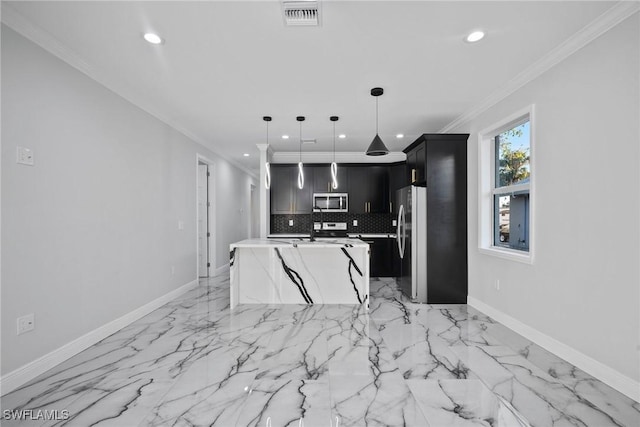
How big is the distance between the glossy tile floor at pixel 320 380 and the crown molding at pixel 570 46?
245 centimetres

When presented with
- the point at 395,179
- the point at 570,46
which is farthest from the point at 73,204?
the point at 395,179

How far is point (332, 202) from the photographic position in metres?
6.29

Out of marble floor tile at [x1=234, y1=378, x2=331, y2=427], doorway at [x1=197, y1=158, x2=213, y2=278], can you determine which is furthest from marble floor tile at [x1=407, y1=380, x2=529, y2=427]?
doorway at [x1=197, y1=158, x2=213, y2=278]

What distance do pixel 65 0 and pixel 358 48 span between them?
198 cm

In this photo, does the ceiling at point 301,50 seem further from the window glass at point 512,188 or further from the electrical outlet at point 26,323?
the electrical outlet at point 26,323

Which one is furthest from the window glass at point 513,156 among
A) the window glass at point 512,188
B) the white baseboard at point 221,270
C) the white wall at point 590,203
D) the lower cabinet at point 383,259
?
the white baseboard at point 221,270

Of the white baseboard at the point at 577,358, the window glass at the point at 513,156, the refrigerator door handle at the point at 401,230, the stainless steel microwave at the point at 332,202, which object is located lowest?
the white baseboard at the point at 577,358

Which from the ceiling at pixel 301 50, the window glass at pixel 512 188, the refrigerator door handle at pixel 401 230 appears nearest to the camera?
the ceiling at pixel 301 50

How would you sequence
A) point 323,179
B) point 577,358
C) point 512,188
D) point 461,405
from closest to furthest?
1. point 461,405
2. point 577,358
3. point 512,188
4. point 323,179

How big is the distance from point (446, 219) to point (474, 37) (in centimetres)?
238

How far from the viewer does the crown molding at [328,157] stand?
21.1ft

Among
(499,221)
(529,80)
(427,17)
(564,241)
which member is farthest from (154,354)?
(529,80)

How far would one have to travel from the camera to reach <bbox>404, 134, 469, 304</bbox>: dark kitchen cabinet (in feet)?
13.4

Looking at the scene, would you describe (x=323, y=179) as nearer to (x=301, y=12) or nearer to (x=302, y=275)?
(x=302, y=275)
